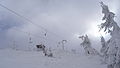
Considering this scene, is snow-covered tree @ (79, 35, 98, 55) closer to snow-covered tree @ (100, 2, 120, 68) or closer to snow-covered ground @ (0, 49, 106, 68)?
snow-covered ground @ (0, 49, 106, 68)

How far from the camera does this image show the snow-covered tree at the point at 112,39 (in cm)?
2266

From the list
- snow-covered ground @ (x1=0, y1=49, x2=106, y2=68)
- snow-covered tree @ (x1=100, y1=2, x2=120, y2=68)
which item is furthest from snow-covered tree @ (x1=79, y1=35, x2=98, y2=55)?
snow-covered tree @ (x1=100, y1=2, x2=120, y2=68)

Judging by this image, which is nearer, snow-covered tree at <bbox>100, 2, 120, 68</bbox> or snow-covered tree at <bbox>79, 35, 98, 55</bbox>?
snow-covered tree at <bbox>100, 2, 120, 68</bbox>

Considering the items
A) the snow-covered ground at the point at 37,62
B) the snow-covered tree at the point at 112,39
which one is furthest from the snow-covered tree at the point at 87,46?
the snow-covered tree at the point at 112,39

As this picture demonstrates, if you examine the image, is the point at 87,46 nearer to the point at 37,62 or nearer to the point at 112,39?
the point at 37,62

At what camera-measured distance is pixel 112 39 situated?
76.1ft

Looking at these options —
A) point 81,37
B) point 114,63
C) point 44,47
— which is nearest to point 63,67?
point 114,63

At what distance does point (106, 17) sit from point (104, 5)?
1898mm

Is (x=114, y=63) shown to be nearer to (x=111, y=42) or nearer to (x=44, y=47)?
(x=111, y=42)

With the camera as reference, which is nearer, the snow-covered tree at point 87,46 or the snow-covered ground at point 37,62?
the snow-covered ground at point 37,62

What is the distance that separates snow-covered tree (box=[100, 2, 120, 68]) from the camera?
74.3 ft

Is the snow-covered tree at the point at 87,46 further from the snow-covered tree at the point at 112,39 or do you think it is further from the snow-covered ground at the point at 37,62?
the snow-covered tree at the point at 112,39

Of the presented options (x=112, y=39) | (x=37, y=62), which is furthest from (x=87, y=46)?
(x=112, y=39)

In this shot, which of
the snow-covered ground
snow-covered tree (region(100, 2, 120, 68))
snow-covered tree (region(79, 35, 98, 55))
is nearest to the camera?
snow-covered tree (region(100, 2, 120, 68))
